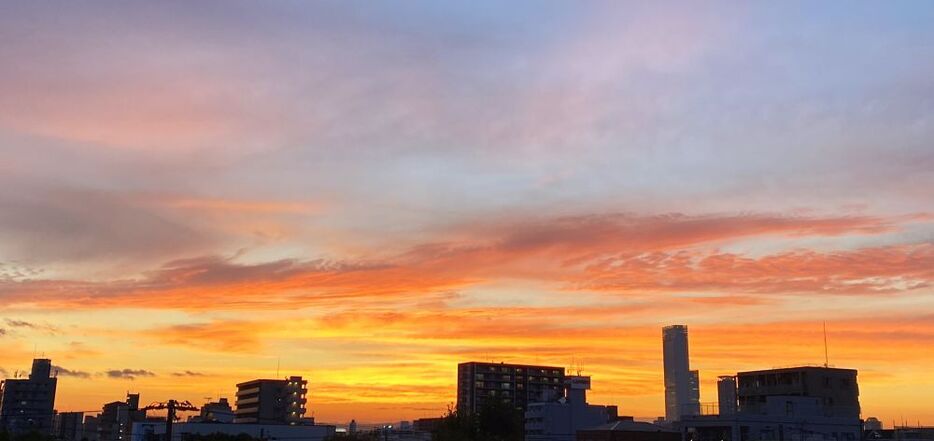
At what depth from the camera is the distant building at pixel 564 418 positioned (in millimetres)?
167250

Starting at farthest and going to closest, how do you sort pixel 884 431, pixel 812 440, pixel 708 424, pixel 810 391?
pixel 810 391 < pixel 884 431 < pixel 708 424 < pixel 812 440

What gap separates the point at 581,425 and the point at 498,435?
17.1 m

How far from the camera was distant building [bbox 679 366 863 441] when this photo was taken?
108562 millimetres

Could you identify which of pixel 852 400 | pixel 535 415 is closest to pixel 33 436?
pixel 535 415

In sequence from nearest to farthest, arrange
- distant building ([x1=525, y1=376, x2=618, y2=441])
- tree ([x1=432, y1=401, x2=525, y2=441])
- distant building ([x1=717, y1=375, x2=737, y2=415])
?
1. distant building ([x1=717, y1=375, x2=737, y2=415])
2. tree ([x1=432, y1=401, x2=525, y2=441])
3. distant building ([x1=525, y1=376, x2=618, y2=441])

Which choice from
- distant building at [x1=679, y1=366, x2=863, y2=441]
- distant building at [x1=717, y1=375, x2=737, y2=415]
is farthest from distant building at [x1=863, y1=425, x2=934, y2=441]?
distant building at [x1=717, y1=375, x2=737, y2=415]

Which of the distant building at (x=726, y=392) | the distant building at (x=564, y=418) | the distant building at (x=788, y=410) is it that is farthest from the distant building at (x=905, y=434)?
the distant building at (x=564, y=418)

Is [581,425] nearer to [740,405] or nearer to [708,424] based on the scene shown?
[740,405]

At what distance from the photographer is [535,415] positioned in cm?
17400

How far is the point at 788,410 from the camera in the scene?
122 metres

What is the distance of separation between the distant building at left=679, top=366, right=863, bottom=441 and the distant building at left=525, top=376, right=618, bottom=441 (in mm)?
31522

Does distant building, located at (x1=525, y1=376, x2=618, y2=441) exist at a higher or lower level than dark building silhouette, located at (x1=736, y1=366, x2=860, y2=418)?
lower

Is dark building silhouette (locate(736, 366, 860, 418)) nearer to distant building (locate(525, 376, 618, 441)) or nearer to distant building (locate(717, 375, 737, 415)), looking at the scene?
distant building (locate(717, 375, 737, 415))

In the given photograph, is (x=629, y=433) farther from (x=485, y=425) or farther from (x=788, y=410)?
(x=485, y=425)
